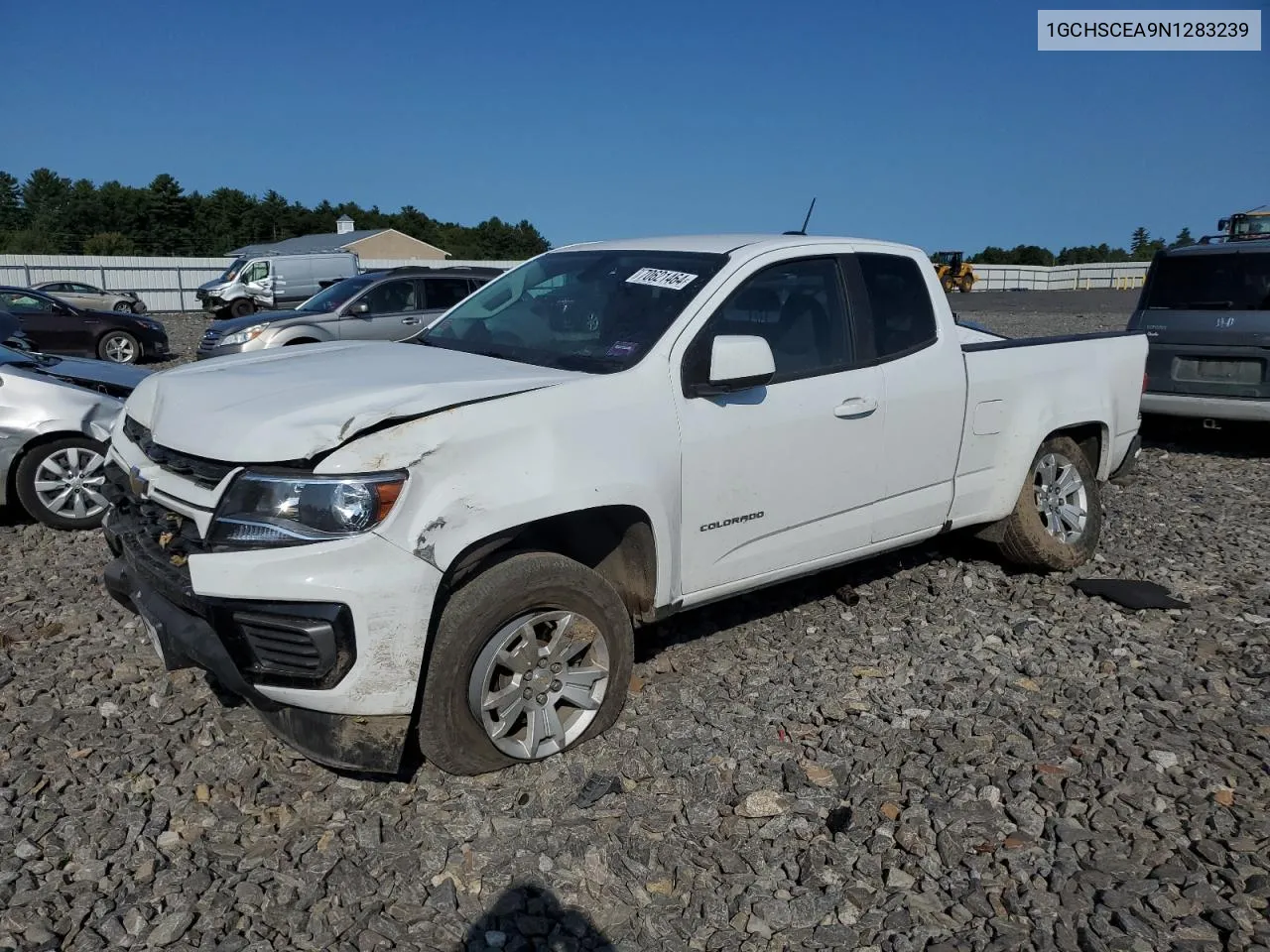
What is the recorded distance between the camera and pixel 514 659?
343 cm

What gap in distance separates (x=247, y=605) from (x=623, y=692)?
143 cm

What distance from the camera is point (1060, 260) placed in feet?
278

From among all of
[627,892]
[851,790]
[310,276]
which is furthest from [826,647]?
[310,276]

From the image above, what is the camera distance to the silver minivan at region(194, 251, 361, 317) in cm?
2892

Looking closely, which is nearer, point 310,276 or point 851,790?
point 851,790

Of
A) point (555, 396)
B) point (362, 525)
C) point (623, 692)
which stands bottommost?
point (623, 692)

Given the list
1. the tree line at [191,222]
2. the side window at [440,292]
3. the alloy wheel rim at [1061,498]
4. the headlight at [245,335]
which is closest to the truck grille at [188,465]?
the alloy wheel rim at [1061,498]

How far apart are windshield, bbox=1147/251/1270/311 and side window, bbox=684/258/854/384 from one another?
593 cm

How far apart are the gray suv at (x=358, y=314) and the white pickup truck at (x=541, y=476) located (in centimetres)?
887

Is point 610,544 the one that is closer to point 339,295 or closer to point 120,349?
point 339,295

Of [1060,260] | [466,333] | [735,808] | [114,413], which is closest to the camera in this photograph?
[735,808]

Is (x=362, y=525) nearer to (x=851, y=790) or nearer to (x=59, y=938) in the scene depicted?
(x=59, y=938)

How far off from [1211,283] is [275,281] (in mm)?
25698

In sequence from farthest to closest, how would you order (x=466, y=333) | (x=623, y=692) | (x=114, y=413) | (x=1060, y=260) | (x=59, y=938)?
1. (x=1060, y=260)
2. (x=114, y=413)
3. (x=466, y=333)
4. (x=623, y=692)
5. (x=59, y=938)
